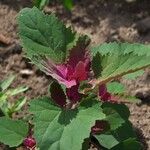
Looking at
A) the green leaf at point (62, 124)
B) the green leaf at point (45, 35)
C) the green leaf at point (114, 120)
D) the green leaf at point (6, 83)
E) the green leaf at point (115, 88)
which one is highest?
the green leaf at point (45, 35)

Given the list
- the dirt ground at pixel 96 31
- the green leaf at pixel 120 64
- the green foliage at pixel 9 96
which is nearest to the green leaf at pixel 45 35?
the green leaf at pixel 120 64

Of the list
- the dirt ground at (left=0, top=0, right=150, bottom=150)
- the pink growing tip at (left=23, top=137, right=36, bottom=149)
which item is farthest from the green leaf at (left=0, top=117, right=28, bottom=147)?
the dirt ground at (left=0, top=0, right=150, bottom=150)

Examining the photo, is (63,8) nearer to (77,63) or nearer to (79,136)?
(77,63)

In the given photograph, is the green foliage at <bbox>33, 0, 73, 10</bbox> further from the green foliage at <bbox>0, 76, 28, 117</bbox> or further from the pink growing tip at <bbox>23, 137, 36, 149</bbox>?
the pink growing tip at <bbox>23, 137, 36, 149</bbox>

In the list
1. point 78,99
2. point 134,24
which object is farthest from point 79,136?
point 134,24

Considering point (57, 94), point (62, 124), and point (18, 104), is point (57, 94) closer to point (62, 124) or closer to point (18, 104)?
point (62, 124)

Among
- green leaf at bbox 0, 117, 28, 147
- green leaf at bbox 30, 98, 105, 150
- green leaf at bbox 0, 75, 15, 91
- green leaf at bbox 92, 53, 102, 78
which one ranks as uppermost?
green leaf at bbox 92, 53, 102, 78

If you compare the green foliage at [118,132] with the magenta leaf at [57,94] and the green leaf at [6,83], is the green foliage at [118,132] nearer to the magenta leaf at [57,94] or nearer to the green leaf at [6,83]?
the magenta leaf at [57,94]
